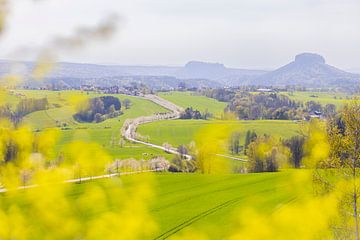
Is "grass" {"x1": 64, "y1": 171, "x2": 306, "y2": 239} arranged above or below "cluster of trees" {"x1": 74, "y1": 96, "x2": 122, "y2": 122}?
below

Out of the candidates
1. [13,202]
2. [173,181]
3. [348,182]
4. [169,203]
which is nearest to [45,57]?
[13,202]

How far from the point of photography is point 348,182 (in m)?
9.31

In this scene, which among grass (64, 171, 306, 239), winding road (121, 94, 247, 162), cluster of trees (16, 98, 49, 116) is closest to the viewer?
cluster of trees (16, 98, 49, 116)

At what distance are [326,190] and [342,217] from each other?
599mm

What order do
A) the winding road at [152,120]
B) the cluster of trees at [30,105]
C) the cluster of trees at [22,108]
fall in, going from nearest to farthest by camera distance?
the cluster of trees at [22,108]
the cluster of trees at [30,105]
the winding road at [152,120]

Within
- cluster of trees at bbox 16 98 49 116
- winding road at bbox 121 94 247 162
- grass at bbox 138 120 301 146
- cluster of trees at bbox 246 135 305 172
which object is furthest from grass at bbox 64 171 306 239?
grass at bbox 138 120 301 146

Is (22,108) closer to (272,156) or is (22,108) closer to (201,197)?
(201,197)

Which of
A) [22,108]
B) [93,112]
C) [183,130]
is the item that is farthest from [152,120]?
[22,108]

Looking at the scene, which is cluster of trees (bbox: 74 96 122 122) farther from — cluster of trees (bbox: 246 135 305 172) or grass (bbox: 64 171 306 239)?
cluster of trees (bbox: 246 135 305 172)

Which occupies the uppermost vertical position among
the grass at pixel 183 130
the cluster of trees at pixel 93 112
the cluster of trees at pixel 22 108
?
the cluster of trees at pixel 22 108

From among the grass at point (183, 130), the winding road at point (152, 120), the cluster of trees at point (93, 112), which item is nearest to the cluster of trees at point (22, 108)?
the cluster of trees at point (93, 112)

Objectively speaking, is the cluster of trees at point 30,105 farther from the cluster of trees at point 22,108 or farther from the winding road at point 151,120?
the winding road at point 151,120

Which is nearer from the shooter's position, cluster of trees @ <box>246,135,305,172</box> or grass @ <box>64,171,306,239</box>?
grass @ <box>64,171,306,239</box>

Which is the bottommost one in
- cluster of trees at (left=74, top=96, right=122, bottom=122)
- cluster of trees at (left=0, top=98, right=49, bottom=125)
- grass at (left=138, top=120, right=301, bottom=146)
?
grass at (left=138, top=120, right=301, bottom=146)
